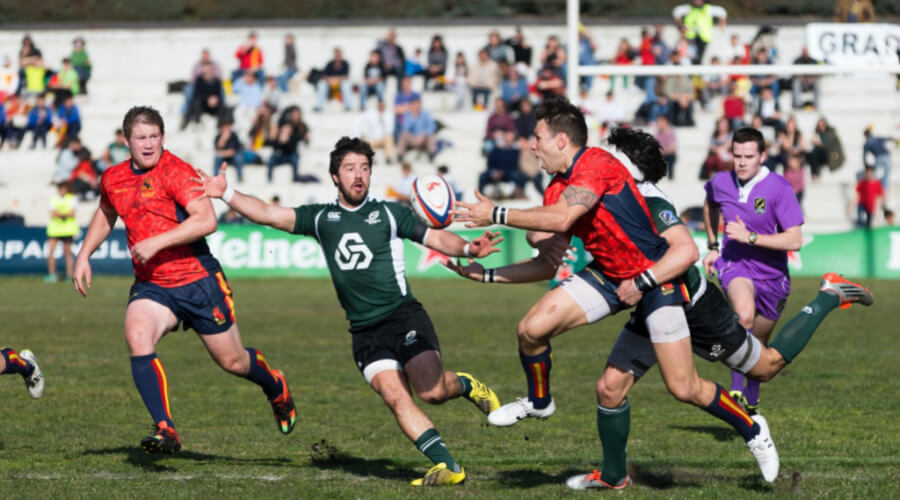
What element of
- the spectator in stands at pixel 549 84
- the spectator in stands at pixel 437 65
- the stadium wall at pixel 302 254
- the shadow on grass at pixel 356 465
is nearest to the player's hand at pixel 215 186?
the shadow on grass at pixel 356 465

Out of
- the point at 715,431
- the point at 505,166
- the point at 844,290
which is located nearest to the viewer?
the point at 844,290

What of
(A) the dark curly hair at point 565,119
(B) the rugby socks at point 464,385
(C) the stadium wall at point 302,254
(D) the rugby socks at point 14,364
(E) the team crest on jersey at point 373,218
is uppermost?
(A) the dark curly hair at point 565,119

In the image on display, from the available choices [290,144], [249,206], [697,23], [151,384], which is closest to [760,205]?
[249,206]

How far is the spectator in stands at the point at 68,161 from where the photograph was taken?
2895cm

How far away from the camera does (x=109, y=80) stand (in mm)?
34688

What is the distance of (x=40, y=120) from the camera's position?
3155 cm

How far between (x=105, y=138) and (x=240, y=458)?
2600 centimetres

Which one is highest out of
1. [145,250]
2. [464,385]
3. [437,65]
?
[437,65]

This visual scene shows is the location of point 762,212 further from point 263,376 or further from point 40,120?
point 40,120

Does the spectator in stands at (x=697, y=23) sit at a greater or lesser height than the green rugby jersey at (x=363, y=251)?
greater

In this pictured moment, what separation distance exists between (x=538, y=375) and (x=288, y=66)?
25812 mm

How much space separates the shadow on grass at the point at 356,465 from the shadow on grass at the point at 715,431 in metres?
2.45

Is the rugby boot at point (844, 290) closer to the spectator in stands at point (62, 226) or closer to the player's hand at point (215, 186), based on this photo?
the player's hand at point (215, 186)

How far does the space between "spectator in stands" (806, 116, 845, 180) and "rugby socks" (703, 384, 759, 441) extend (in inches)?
903
